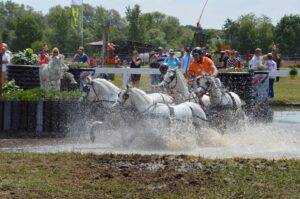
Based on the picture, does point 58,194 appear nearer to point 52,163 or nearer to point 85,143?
point 52,163

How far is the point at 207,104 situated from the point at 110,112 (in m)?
2.79

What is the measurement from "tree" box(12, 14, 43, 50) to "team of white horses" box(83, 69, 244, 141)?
8462 cm

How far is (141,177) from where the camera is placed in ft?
32.0

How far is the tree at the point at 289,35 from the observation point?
317ft

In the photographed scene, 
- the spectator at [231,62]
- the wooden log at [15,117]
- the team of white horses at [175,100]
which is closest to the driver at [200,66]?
the team of white horses at [175,100]

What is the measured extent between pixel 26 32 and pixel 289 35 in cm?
3687

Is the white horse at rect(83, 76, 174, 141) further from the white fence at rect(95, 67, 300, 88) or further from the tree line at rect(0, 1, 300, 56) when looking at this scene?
the tree line at rect(0, 1, 300, 56)

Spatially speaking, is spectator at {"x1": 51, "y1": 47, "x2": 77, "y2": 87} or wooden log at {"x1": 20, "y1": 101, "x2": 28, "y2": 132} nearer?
wooden log at {"x1": 20, "y1": 101, "x2": 28, "y2": 132}

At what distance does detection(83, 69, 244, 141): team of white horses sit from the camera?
14570 millimetres

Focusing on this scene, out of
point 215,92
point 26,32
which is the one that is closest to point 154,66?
point 215,92

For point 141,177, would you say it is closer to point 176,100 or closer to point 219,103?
point 176,100

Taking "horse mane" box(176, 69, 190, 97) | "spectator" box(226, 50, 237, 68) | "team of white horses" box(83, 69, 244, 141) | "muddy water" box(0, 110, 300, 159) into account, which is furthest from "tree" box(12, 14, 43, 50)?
"muddy water" box(0, 110, 300, 159)

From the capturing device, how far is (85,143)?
51.4ft

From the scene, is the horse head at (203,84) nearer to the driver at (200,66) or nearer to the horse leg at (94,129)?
the driver at (200,66)
